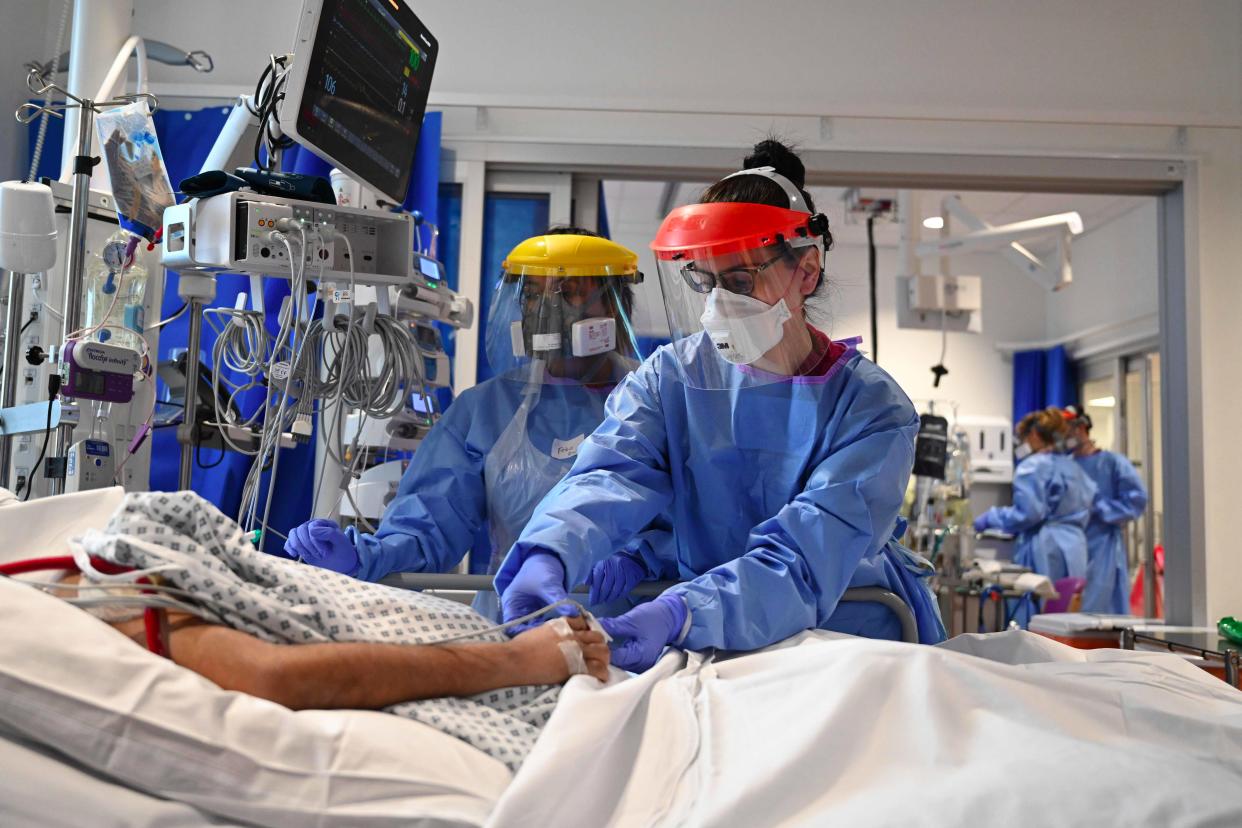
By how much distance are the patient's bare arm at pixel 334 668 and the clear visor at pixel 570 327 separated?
1534 mm

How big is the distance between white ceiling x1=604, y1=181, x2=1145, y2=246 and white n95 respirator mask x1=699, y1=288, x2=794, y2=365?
16.7 ft

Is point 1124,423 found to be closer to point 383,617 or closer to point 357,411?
point 357,411

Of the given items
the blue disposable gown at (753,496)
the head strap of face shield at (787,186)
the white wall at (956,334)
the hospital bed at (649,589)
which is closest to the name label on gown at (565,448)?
the hospital bed at (649,589)

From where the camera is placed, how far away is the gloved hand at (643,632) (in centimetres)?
159

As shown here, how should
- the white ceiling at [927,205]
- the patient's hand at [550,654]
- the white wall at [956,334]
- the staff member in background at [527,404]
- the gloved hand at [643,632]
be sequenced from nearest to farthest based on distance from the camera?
1. the patient's hand at [550,654]
2. the gloved hand at [643,632]
3. the staff member in background at [527,404]
4. the white ceiling at [927,205]
5. the white wall at [956,334]

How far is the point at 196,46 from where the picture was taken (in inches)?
178

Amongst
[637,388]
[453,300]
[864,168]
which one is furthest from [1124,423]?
[637,388]

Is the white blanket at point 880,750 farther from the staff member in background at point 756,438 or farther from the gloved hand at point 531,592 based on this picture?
the staff member in background at point 756,438

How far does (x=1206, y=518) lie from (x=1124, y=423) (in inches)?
144

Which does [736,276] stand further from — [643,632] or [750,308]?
[643,632]

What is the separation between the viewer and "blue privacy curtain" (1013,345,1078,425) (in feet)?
27.3

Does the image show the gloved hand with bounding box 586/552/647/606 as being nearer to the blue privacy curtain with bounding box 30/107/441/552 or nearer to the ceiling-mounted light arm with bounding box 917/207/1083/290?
the blue privacy curtain with bounding box 30/107/441/552

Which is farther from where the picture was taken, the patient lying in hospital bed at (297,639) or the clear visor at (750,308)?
the clear visor at (750,308)

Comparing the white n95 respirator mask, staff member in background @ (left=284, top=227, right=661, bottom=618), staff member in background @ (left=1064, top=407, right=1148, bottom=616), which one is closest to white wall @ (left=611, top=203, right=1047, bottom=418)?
staff member in background @ (left=1064, top=407, right=1148, bottom=616)
